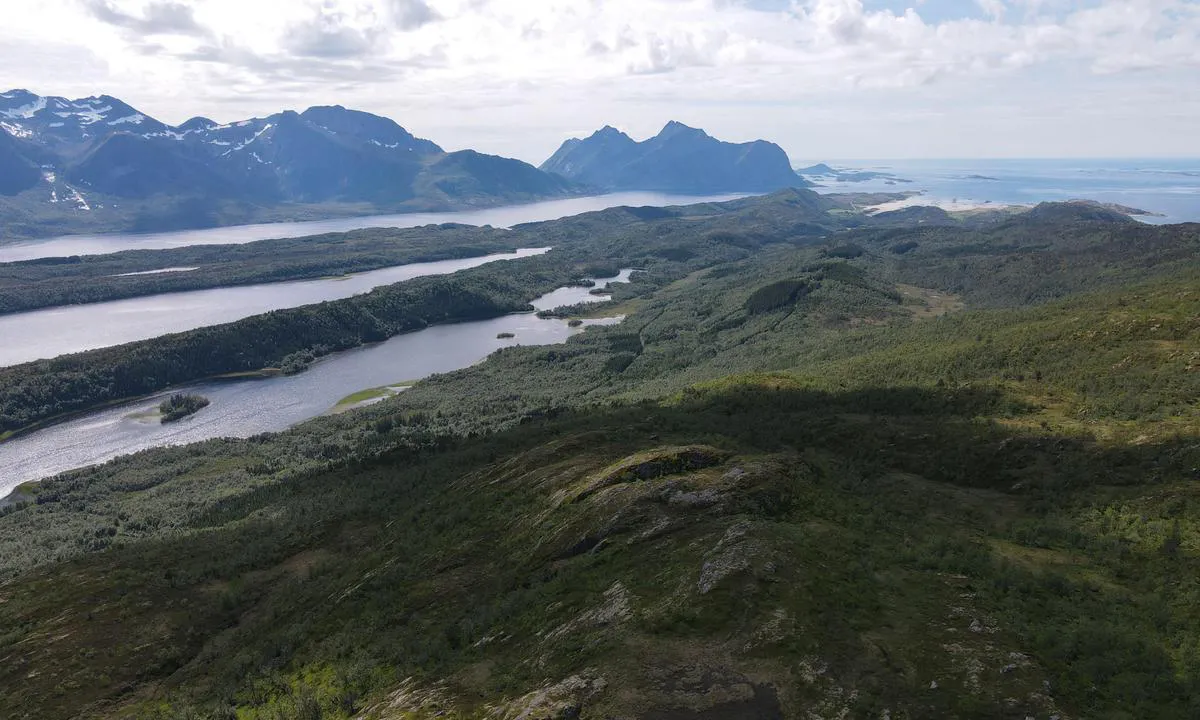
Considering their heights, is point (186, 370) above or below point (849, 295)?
below

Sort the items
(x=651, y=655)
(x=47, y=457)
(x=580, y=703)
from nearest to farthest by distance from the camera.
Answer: (x=580, y=703), (x=651, y=655), (x=47, y=457)

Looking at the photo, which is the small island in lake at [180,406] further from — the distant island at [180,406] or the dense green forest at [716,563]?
the dense green forest at [716,563]

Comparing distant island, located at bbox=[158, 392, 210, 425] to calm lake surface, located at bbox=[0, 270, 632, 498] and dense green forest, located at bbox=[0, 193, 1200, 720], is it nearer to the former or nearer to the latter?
calm lake surface, located at bbox=[0, 270, 632, 498]

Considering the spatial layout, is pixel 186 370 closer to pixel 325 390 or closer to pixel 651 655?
pixel 325 390

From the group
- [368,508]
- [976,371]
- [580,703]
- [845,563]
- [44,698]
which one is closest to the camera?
[580,703]

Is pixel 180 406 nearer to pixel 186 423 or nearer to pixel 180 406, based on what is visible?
pixel 180 406

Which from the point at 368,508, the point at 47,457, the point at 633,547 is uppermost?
the point at 633,547

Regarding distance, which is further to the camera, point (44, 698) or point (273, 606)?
point (273, 606)

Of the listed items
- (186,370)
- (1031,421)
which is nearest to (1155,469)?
(1031,421)
